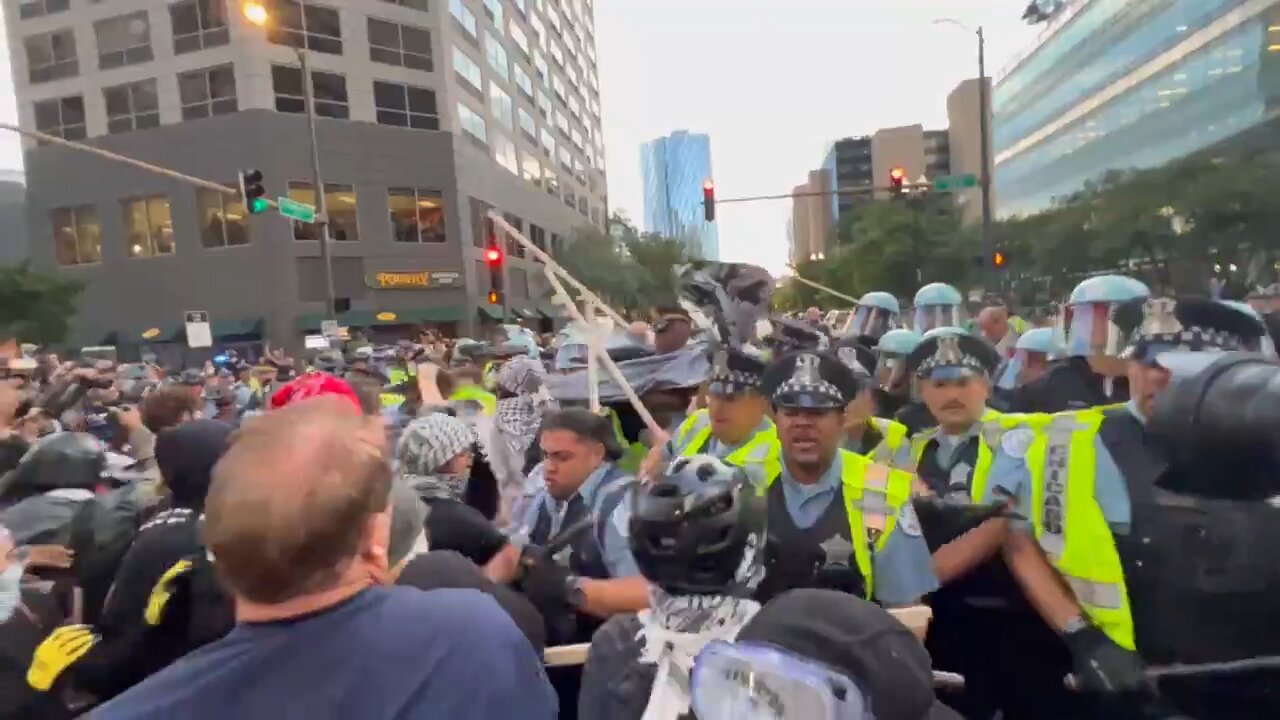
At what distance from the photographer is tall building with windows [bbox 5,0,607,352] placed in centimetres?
3656

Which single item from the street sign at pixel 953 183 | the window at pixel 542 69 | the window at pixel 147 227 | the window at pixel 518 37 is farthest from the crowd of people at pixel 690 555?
the window at pixel 542 69

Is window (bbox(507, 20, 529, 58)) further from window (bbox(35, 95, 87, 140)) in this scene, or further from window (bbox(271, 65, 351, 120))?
window (bbox(35, 95, 87, 140))

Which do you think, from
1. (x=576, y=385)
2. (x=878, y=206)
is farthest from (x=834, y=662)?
(x=878, y=206)

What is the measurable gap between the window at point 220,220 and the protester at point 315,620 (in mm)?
Result: 38994

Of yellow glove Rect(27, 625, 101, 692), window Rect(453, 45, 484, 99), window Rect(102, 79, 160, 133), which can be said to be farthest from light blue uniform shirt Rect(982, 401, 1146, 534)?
window Rect(453, 45, 484, 99)

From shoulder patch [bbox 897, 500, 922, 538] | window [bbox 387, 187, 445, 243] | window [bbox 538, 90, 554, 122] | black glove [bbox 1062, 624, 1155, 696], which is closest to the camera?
black glove [bbox 1062, 624, 1155, 696]

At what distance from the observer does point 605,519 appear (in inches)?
132

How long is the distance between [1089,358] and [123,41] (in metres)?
42.6

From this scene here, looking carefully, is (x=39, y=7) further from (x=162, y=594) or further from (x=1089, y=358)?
(x=1089, y=358)

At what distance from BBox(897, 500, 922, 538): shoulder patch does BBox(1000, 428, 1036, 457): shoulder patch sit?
55 centimetres

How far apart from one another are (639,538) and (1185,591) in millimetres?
1584

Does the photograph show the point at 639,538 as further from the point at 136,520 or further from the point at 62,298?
the point at 62,298

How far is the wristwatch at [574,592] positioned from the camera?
2.87 m

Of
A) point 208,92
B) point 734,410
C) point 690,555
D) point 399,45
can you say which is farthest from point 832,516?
point 399,45
